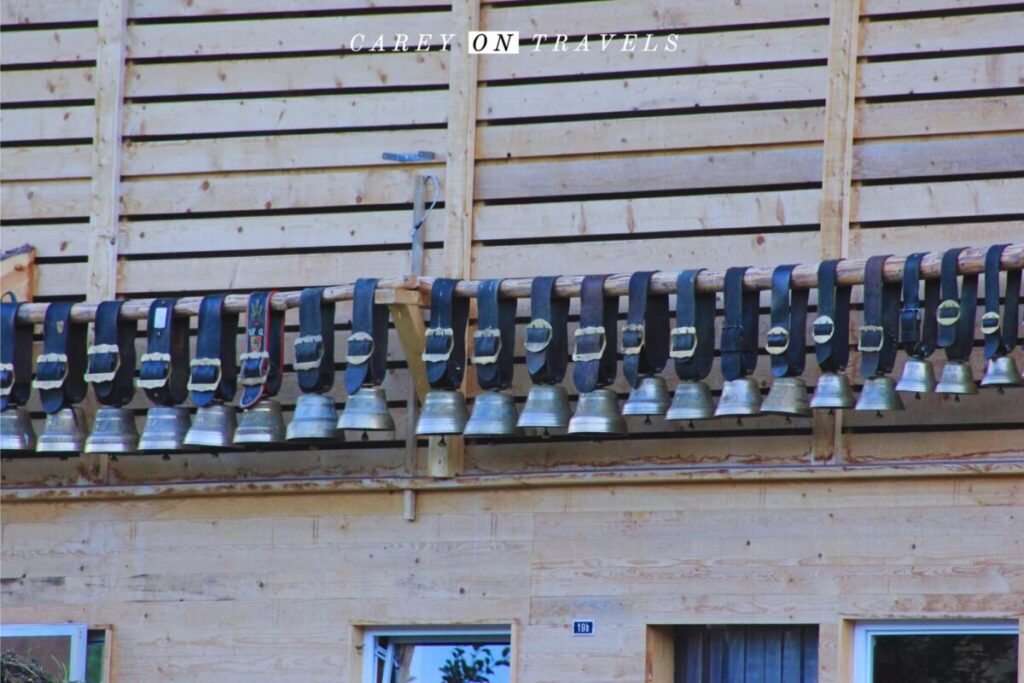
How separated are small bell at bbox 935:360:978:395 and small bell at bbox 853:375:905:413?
0.22 m

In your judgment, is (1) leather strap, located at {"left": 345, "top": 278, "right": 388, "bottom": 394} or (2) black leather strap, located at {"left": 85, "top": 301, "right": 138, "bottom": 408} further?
(2) black leather strap, located at {"left": 85, "top": 301, "right": 138, "bottom": 408}

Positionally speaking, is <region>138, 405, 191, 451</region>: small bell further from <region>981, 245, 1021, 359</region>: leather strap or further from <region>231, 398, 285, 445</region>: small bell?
<region>981, 245, 1021, 359</region>: leather strap

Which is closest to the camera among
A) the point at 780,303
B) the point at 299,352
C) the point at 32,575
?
the point at 780,303

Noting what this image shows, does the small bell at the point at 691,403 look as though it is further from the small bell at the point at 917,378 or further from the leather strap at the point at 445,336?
the leather strap at the point at 445,336

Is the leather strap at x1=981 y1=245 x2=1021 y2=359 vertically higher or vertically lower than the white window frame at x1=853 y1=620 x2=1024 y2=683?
higher

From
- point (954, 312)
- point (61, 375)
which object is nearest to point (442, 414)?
point (61, 375)

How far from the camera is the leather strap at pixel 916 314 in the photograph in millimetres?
9922

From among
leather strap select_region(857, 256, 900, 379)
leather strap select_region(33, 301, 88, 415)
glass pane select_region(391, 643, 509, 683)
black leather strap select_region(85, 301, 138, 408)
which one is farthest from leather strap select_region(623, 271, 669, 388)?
leather strap select_region(33, 301, 88, 415)

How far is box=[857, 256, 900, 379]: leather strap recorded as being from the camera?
10.0m

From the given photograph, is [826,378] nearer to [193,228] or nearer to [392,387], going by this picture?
[392,387]

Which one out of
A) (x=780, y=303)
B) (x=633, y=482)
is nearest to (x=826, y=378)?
(x=780, y=303)

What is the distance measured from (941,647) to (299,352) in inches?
140

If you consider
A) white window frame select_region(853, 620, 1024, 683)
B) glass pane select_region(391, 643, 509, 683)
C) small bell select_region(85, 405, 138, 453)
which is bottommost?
glass pane select_region(391, 643, 509, 683)

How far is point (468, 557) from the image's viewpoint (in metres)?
11.0
